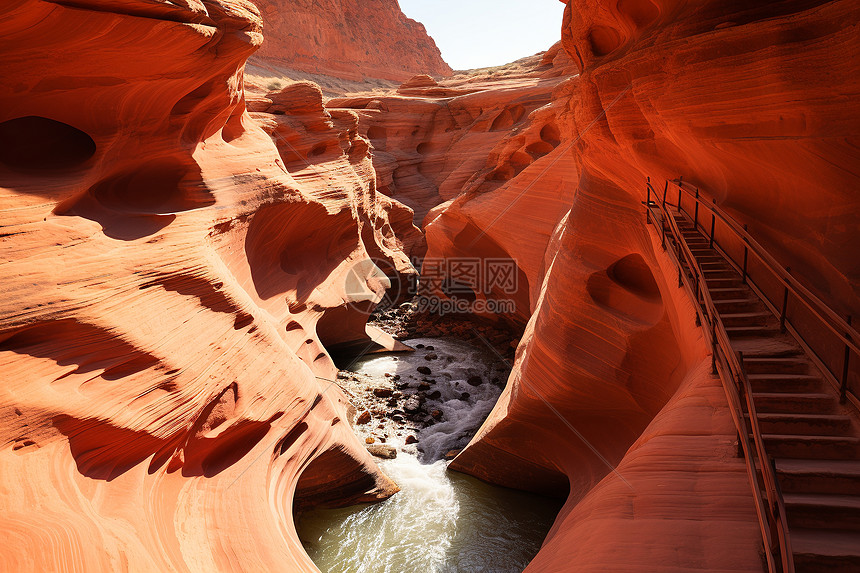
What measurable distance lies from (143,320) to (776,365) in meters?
5.91

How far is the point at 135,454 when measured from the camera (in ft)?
16.4

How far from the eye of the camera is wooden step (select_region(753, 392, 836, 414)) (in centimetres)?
319

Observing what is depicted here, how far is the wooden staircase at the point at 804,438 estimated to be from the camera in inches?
94.3

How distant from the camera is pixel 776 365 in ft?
11.6

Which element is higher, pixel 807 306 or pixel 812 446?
pixel 807 306

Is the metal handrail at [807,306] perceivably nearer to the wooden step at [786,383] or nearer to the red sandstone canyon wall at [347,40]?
the wooden step at [786,383]

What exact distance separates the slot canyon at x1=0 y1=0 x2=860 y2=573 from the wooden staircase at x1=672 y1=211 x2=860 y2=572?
17 millimetres

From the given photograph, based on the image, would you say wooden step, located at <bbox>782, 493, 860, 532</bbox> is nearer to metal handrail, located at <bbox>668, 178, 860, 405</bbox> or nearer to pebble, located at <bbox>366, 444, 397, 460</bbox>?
metal handrail, located at <bbox>668, 178, 860, 405</bbox>

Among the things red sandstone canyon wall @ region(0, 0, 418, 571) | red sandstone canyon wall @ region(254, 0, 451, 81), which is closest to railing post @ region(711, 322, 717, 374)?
red sandstone canyon wall @ region(0, 0, 418, 571)

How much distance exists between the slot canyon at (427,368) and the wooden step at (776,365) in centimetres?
2

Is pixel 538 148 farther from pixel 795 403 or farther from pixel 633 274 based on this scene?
pixel 795 403

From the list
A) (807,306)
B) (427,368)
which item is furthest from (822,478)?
(427,368)

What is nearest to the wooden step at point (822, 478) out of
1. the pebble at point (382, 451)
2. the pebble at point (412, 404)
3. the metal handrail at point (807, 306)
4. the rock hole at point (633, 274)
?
the metal handrail at point (807, 306)

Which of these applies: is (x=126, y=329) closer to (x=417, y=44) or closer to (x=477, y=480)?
(x=477, y=480)
